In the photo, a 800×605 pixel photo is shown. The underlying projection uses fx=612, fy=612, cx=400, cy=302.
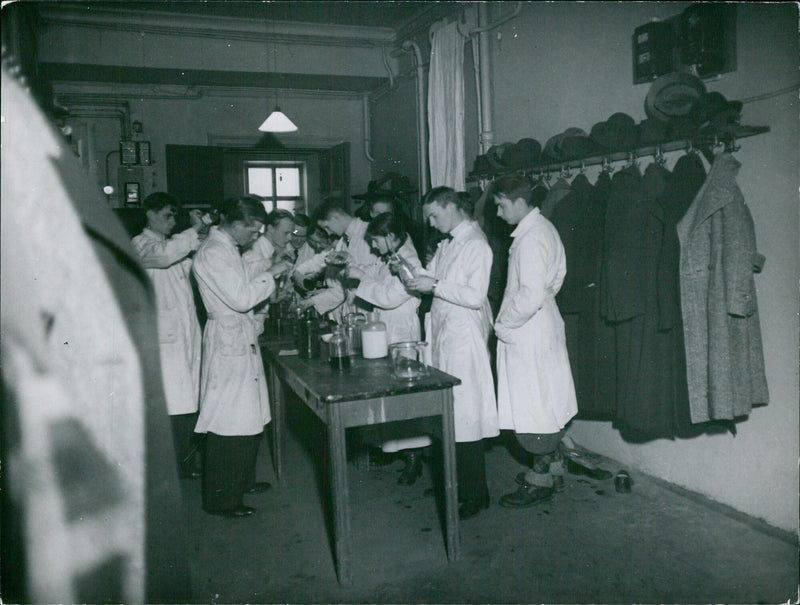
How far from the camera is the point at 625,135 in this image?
3.41 meters

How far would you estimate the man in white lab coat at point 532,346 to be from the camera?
3.29 metres

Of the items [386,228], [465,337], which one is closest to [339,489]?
[465,337]

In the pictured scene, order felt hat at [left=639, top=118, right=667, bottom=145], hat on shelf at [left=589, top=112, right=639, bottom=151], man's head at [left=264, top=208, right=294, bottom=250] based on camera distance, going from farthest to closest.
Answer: man's head at [left=264, top=208, right=294, bottom=250]
hat on shelf at [left=589, top=112, right=639, bottom=151]
felt hat at [left=639, top=118, right=667, bottom=145]

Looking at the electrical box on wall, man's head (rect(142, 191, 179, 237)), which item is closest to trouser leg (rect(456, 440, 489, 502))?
the electrical box on wall

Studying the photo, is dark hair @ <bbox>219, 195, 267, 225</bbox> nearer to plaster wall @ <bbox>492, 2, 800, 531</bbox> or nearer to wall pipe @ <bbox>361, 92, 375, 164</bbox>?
plaster wall @ <bbox>492, 2, 800, 531</bbox>

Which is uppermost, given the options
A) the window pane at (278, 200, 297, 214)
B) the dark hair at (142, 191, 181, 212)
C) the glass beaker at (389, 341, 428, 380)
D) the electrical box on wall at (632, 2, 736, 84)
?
the electrical box on wall at (632, 2, 736, 84)

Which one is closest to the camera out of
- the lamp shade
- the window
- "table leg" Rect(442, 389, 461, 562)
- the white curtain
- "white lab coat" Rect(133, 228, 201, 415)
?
"table leg" Rect(442, 389, 461, 562)

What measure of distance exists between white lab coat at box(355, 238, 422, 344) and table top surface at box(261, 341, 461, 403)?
1.77 feet

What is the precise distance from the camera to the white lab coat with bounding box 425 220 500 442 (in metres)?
3.22

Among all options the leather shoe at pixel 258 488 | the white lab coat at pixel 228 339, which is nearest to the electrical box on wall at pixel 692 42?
the white lab coat at pixel 228 339

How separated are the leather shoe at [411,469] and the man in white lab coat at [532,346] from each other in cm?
63

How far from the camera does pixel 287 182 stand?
8.20 meters

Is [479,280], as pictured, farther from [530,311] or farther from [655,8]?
[655,8]

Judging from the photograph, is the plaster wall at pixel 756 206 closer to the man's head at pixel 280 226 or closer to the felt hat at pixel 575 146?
the felt hat at pixel 575 146
